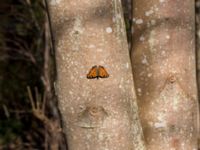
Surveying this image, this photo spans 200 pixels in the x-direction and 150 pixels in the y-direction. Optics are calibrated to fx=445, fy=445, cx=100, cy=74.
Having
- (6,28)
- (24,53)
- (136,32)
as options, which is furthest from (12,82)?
(136,32)

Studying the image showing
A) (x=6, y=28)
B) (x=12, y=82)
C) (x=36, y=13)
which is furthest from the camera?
(x=12, y=82)

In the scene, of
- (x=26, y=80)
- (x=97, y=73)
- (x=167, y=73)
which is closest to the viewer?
(x=97, y=73)

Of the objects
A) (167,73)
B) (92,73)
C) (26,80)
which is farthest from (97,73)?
(26,80)

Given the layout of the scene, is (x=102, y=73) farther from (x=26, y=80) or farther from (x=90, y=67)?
(x=26, y=80)

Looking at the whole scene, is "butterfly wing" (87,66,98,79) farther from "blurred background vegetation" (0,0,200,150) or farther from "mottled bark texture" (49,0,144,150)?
"blurred background vegetation" (0,0,200,150)

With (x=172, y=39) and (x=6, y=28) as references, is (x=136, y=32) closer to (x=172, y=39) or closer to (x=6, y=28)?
(x=172, y=39)

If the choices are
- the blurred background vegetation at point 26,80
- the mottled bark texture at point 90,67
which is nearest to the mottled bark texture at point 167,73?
the mottled bark texture at point 90,67
